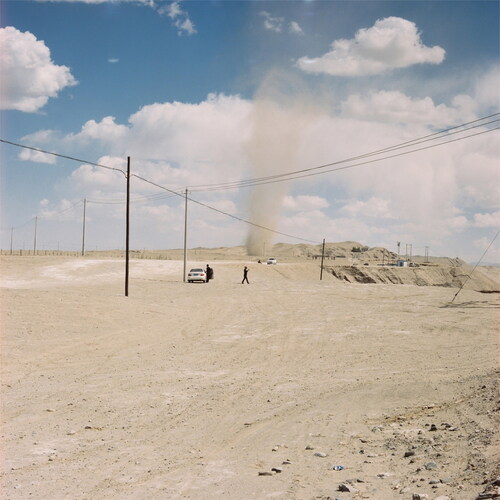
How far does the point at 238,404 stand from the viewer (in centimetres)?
1259

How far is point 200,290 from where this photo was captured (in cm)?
4191

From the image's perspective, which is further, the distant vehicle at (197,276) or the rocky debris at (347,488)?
the distant vehicle at (197,276)

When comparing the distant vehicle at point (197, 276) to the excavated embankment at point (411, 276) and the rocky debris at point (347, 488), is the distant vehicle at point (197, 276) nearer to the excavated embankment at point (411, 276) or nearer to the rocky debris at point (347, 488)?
the rocky debris at point (347, 488)

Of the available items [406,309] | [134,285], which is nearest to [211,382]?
[406,309]

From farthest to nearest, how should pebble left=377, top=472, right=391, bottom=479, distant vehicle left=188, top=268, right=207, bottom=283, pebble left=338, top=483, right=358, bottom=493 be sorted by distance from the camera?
1. distant vehicle left=188, top=268, right=207, bottom=283
2. pebble left=377, top=472, right=391, bottom=479
3. pebble left=338, top=483, right=358, bottom=493

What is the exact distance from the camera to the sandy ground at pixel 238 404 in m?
7.92

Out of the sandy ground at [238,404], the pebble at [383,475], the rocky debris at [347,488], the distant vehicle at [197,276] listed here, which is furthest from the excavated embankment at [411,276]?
the rocky debris at [347,488]

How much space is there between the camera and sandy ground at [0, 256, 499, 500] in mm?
7918

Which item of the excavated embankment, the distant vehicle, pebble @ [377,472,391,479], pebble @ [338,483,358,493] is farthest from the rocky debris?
the excavated embankment

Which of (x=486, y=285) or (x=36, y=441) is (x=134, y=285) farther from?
(x=486, y=285)

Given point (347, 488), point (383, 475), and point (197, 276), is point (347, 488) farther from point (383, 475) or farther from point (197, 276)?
point (197, 276)

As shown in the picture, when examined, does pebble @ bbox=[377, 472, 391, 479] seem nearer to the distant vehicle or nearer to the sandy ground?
the sandy ground

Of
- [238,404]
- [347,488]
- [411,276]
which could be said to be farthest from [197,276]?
[411,276]

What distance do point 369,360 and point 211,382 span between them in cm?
629
